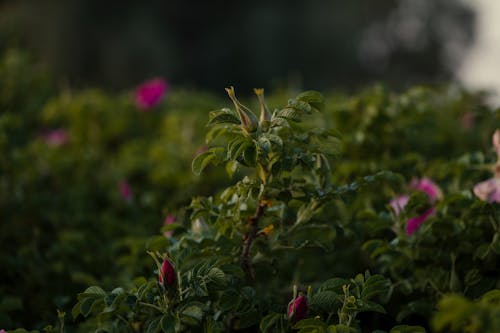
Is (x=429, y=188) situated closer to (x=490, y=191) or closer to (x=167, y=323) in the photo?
Result: (x=490, y=191)

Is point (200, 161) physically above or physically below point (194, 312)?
above

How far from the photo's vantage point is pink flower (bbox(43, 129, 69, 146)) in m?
2.74

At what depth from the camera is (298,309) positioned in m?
1.11

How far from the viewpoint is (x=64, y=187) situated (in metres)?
2.34

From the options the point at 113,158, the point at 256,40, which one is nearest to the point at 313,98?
the point at 113,158

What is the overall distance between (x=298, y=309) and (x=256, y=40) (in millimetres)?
11787

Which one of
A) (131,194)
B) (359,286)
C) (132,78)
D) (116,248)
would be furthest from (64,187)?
(132,78)

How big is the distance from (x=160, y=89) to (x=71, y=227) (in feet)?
3.04

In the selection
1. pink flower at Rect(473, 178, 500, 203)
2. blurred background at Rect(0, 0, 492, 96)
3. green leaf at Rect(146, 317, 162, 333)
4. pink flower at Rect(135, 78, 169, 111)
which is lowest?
green leaf at Rect(146, 317, 162, 333)

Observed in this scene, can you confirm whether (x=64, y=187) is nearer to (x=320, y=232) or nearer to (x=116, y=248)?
(x=116, y=248)

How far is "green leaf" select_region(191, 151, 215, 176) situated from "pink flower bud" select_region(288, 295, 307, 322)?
28cm

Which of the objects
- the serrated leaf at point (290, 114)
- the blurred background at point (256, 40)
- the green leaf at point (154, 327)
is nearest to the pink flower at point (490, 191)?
the serrated leaf at point (290, 114)

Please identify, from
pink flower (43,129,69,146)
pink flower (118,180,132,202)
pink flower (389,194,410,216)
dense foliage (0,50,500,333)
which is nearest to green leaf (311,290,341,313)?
dense foliage (0,50,500,333)

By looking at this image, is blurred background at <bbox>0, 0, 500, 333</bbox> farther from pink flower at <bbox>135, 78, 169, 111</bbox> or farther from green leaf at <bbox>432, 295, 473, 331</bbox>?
green leaf at <bbox>432, 295, 473, 331</bbox>
